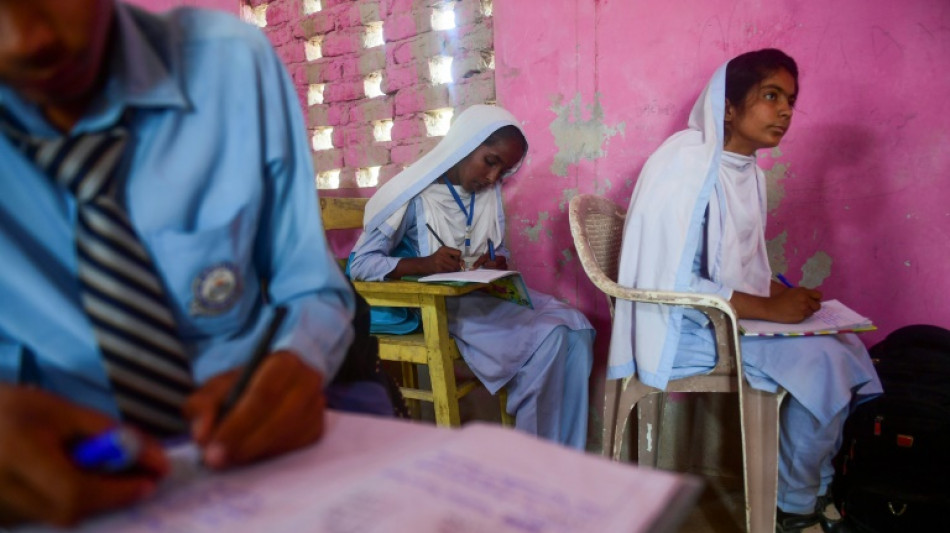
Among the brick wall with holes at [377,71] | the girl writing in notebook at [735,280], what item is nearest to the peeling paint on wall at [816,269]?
the girl writing in notebook at [735,280]

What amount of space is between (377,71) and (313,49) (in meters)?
0.50

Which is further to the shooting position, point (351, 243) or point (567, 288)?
point (351, 243)

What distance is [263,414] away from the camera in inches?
19.6

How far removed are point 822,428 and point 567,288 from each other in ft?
3.83

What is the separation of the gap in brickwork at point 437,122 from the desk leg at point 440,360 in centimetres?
104

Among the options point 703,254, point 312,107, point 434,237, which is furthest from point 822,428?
point 312,107

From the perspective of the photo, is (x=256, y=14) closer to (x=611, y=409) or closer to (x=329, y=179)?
(x=329, y=179)

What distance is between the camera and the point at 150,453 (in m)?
0.43

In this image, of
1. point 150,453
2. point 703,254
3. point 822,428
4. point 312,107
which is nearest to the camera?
point 150,453

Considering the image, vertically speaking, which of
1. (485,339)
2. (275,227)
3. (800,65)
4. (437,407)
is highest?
(800,65)

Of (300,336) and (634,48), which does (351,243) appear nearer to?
(634,48)

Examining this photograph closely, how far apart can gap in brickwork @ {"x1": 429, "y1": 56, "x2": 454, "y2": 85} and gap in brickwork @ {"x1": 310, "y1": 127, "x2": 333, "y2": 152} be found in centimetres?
74

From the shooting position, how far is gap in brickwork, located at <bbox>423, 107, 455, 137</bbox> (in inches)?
107

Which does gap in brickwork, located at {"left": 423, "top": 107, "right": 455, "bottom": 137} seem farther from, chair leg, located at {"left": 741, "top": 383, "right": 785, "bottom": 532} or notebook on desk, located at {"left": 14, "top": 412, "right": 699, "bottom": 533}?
notebook on desk, located at {"left": 14, "top": 412, "right": 699, "bottom": 533}
